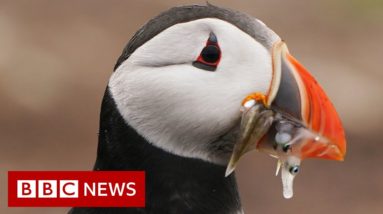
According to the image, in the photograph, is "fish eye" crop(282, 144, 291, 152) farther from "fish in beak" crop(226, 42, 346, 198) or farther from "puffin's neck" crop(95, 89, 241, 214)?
"puffin's neck" crop(95, 89, 241, 214)

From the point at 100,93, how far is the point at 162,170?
393 centimetres

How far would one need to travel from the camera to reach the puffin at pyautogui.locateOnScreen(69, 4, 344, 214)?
2434mm

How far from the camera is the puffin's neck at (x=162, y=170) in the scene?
2516 millimetres

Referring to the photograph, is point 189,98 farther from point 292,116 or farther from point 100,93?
point 100,93

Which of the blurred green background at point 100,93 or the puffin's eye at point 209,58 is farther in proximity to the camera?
the blurred green background at point 100,93

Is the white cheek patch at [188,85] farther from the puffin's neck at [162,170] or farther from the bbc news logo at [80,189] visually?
the bbc news logo at [80,189]

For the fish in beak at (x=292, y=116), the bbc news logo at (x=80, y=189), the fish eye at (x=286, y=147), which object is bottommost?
the bbc news logo at (x=80, y=189)

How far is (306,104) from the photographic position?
241cm

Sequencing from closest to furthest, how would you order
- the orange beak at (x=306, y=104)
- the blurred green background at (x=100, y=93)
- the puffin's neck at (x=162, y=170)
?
1. the orange beak at (x=306, y=104)
2. the puffin's neck at (x=162, y=170)
3. the blurred green background at (x=100, y=93)

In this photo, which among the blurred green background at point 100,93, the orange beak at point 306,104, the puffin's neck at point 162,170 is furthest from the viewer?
the blurred green background at point 100,93

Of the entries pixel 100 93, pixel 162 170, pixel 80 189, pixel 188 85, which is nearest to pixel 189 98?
pixel 188 85

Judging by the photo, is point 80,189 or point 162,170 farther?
point 80,189

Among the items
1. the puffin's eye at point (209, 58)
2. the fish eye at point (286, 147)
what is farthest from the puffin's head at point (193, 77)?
the fish eye at point (286, 147)

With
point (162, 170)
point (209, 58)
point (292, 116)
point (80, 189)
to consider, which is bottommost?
point (80, 189)
